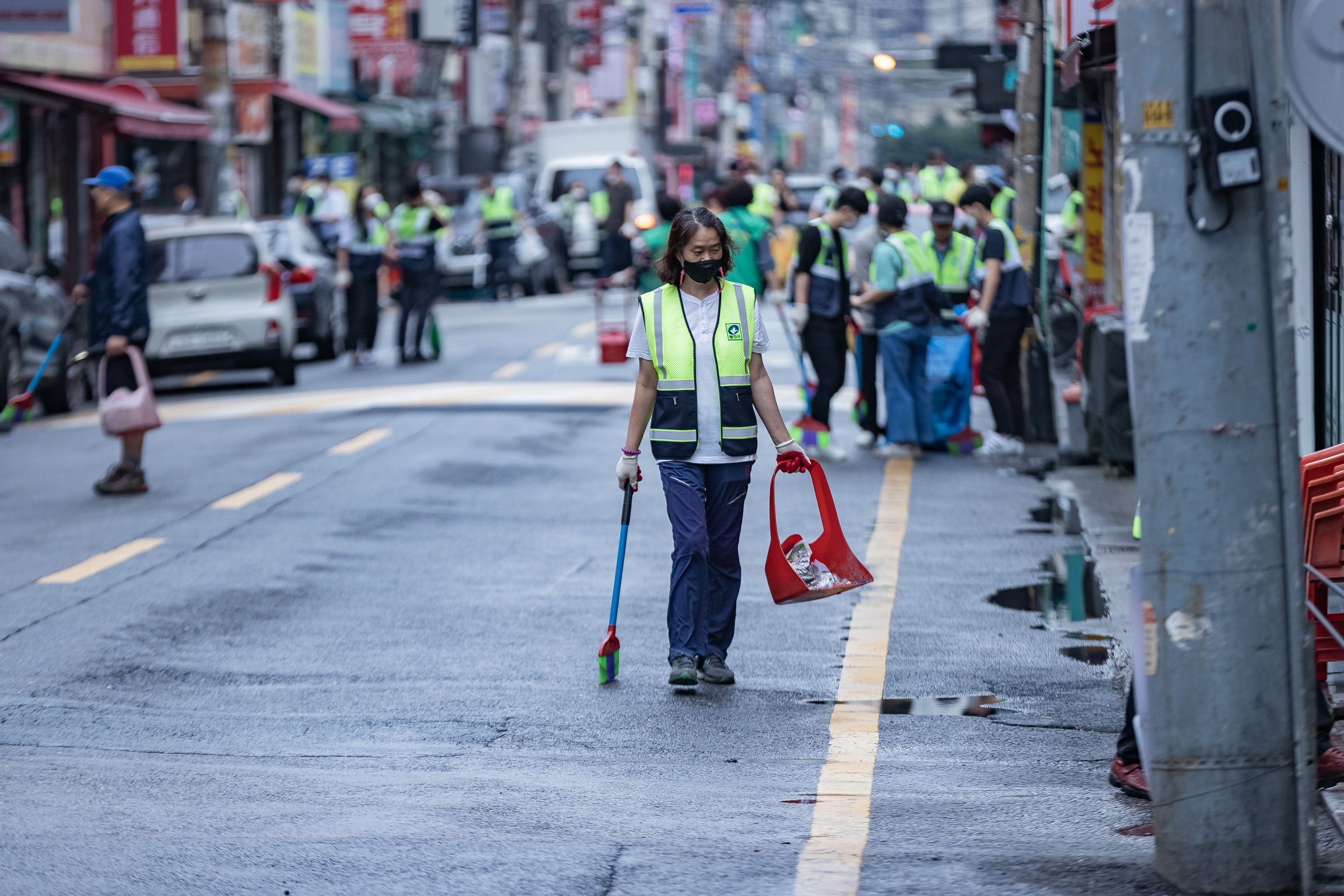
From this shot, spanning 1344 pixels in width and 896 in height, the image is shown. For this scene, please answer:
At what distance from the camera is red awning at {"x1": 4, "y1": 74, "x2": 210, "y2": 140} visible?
87.5 feet

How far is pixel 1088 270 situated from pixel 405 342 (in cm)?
694

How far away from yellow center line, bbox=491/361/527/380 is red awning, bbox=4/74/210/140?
29.2 ft

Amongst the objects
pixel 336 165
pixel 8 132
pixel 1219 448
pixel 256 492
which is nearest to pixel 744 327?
pixel 1219 448

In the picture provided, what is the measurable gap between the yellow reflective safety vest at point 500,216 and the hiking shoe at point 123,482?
67.7 ft

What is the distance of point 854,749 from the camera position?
20.7 ft

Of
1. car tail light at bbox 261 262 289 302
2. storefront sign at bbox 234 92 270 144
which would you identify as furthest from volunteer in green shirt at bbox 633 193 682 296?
storefront sign at bbox 234 92 270 144

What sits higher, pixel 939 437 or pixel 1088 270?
pixel 1088 270

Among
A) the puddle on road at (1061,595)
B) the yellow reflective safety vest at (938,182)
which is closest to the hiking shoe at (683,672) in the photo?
the puddle on road at (1061,595)

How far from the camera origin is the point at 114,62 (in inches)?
1224

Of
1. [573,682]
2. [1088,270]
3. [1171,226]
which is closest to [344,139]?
[1088,270]

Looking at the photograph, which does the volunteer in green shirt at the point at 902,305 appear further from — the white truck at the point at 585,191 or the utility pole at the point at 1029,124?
the white truck at the point at 585,191

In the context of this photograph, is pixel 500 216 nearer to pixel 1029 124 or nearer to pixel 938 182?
pixel 938 182

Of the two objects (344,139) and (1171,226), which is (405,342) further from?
(344,139)

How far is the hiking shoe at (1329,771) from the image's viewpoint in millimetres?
5496
